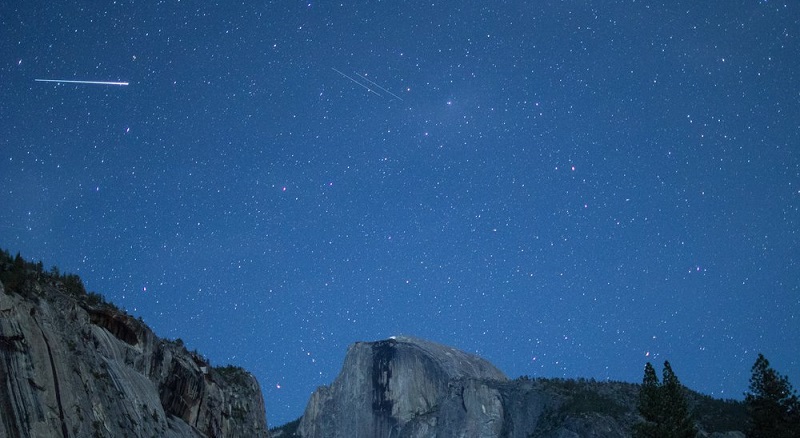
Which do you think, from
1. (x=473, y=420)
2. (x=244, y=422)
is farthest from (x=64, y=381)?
(x=473, y=420)

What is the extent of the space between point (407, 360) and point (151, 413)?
146 meters

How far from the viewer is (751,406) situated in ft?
174

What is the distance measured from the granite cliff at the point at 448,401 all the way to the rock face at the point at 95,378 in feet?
327

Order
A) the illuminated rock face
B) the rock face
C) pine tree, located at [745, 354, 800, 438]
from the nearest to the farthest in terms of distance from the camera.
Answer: the rock face < pine tree, located at [745, 354, 800, 438] < the illuminated rock face

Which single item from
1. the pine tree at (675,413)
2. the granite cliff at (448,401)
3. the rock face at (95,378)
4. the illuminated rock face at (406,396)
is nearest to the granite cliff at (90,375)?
the rock face at (95,378)

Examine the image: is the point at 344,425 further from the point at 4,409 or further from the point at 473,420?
the point at 4,409

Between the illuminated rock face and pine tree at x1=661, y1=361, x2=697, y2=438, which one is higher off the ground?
the illuminated rock face

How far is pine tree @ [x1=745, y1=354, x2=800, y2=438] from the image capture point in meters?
50.4

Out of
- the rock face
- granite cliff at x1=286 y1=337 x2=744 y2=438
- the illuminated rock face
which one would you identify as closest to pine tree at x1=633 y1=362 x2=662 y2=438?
the rock face

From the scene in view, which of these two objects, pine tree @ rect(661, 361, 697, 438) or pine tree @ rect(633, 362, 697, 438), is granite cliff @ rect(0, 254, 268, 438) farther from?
pine tree @ rect(661, 361, 697, 438)

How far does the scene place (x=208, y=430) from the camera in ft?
122

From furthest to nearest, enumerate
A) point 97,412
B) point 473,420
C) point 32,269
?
point 473,420
point 32,269
point 97,412

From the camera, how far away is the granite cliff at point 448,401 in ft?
426

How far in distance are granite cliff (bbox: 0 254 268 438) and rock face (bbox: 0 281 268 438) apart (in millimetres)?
44
